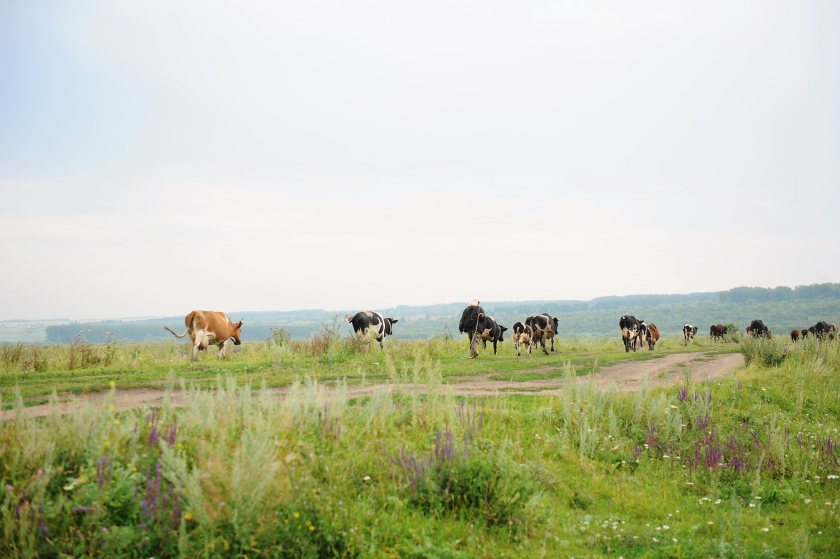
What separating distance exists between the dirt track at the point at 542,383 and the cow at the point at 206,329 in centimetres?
915

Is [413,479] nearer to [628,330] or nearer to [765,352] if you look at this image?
[765,352]

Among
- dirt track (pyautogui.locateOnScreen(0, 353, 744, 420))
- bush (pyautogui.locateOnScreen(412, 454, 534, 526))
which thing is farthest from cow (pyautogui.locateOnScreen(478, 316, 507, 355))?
bush (pyautogui.locateOnScreen(412, 454, 534, 526))

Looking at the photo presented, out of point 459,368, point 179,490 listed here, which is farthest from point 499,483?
point 459,368

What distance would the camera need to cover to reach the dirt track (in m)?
10.4

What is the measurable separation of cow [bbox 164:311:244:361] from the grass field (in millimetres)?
9422

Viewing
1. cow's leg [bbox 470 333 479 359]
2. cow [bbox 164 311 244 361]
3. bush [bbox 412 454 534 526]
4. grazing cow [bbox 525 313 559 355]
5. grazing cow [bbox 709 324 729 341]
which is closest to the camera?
bush [bbox 412 454 534 526]

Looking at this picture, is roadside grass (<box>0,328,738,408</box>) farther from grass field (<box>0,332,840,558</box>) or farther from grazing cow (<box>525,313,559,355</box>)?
grazing cow (<box>525,313,559,355</box>)

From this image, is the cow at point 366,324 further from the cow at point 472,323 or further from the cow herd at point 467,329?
the cow at point 472,323

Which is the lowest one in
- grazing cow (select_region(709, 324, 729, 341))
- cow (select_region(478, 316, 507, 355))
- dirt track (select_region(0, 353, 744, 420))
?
grazing cow (select_region(709, 324, 729, 341))

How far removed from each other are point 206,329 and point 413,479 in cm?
1740

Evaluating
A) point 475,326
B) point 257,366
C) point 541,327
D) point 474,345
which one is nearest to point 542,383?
point 474,345

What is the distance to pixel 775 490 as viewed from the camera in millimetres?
8898

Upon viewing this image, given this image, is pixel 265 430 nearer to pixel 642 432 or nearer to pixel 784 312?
pixel 642 432

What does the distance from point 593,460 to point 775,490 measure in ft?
9.02
